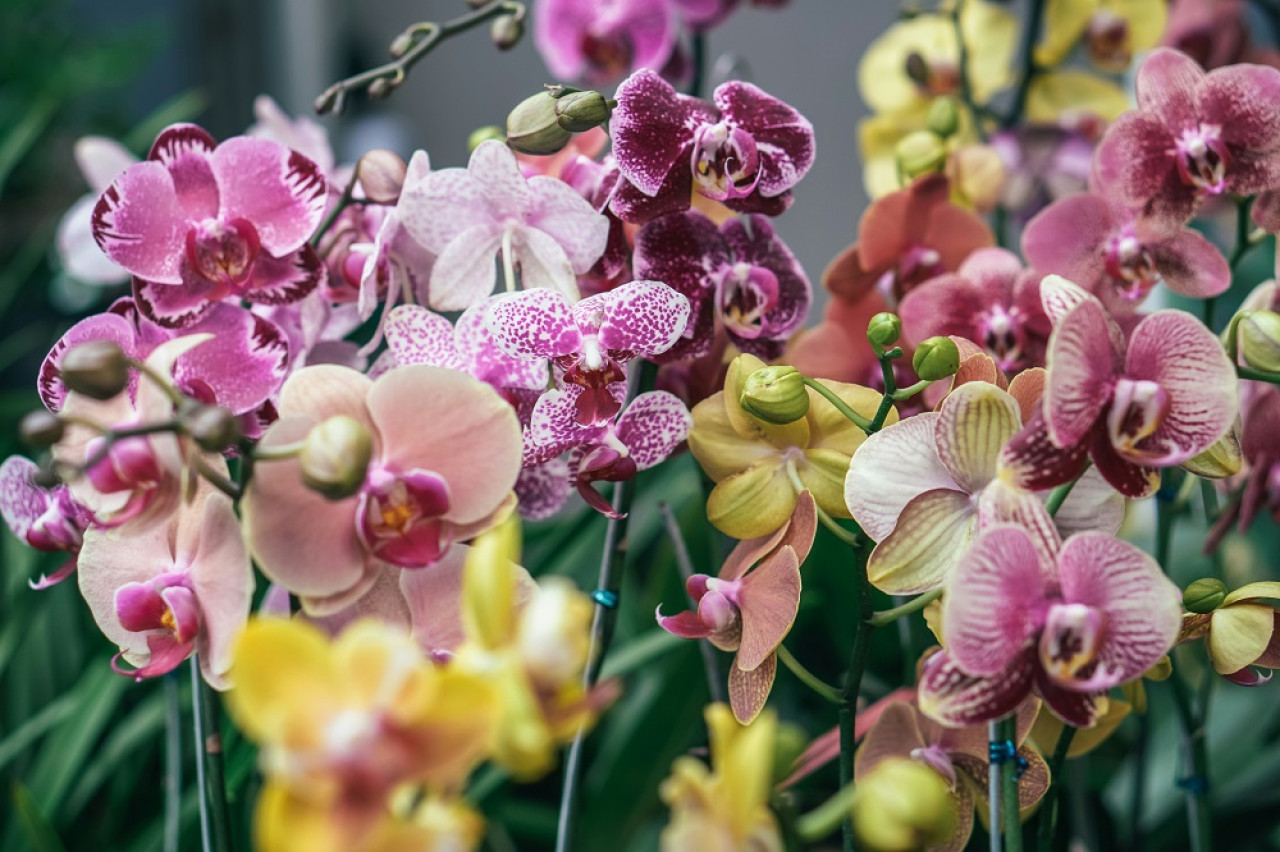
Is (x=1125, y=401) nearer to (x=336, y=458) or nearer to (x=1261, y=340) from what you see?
(x=1261, y=340)

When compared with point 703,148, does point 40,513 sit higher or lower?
lower

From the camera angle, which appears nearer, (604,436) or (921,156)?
(604,436)

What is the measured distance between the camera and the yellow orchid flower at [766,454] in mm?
332

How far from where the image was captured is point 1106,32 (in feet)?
1.92

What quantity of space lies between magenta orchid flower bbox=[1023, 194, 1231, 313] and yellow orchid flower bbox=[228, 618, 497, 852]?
31 cm

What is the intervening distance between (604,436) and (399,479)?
6 cm

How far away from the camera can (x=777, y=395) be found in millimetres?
302

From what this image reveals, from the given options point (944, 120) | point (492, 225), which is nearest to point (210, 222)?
point (492, 225)

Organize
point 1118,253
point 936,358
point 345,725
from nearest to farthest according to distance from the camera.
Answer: point 345,725 < point 936,358 < point 1118,253

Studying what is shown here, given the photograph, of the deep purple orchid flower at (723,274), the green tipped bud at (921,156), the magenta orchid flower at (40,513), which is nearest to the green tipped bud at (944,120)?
the green tipped bud at (921,156)

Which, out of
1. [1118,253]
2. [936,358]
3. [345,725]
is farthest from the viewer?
[1118,253]

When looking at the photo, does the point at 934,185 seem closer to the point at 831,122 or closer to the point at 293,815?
the point at 293,815

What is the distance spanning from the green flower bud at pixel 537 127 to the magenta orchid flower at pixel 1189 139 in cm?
20

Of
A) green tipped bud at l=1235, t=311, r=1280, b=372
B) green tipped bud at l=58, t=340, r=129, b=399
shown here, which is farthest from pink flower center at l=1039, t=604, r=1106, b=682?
green tipped bud at l=58, t=340, r=129, b=399
